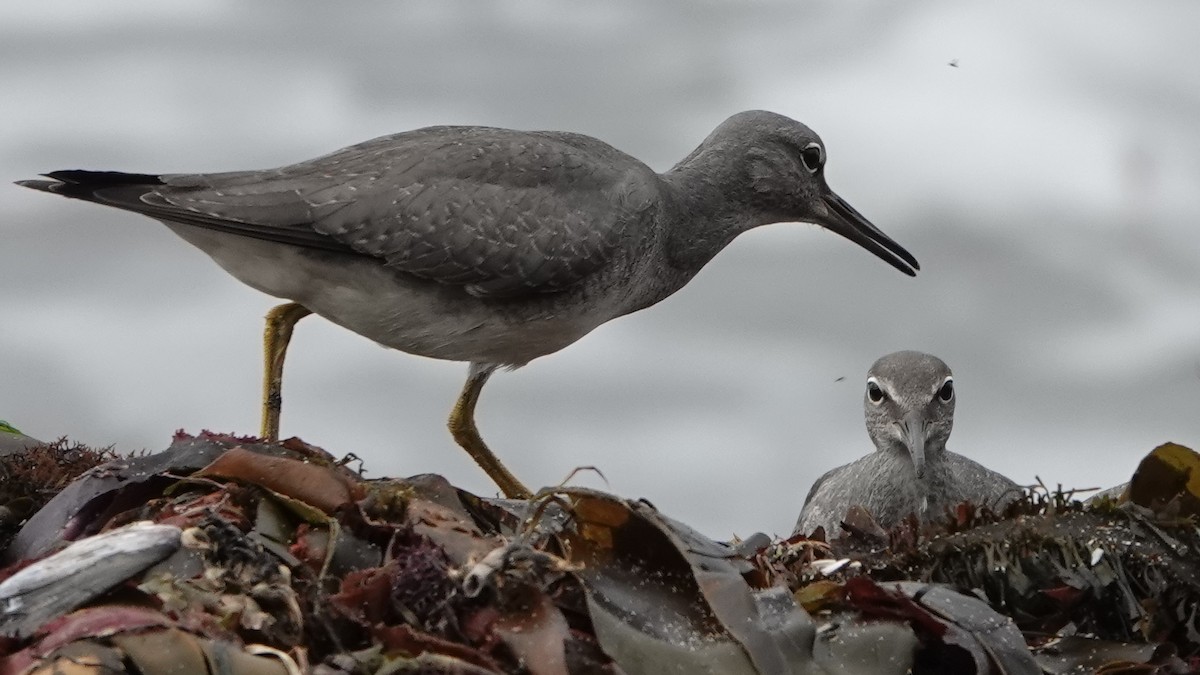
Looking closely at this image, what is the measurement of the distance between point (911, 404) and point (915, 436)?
0.20 m

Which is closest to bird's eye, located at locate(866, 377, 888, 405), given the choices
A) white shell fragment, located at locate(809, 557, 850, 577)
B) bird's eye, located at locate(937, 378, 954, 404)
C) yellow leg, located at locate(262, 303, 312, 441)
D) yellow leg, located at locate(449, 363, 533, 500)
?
bird's eye, located at locate(937, 378, 954, 404)

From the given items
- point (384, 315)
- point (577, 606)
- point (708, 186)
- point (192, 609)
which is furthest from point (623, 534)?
point (708, 186)

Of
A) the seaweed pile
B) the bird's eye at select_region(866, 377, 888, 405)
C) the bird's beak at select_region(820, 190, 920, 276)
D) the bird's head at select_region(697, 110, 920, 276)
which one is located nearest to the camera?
the seaweed pile

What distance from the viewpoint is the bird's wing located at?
18.1 ft

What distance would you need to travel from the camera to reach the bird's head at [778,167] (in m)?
6.81

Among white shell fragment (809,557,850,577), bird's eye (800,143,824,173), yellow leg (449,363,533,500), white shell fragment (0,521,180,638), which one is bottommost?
white shell fragment (0,521,180,638)

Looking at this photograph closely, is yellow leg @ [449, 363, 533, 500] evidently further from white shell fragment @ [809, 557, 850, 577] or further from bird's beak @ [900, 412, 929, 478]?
white shell fragment @ [809, 557, 850, 577]

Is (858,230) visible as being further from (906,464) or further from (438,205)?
(438,205)

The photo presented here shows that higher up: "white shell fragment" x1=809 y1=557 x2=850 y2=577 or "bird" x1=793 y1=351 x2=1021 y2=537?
"bird" x1=793 y1=351 x2=1021 y2=537

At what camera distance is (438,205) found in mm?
5738

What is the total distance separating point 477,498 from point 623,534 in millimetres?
485

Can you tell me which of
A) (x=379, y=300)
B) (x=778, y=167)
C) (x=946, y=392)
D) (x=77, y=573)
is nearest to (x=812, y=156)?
(x=778, y=167)

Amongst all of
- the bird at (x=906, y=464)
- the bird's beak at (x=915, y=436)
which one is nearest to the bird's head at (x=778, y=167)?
the bird at (x=906, y=464)

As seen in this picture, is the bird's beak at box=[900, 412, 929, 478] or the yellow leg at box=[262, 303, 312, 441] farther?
the bird's beak at box=[900, 412, 929, 478]
